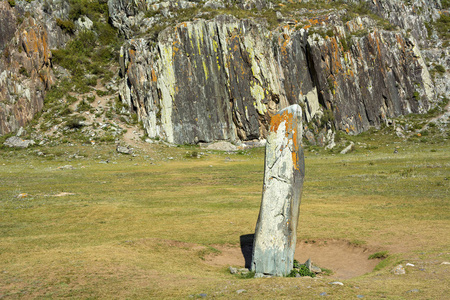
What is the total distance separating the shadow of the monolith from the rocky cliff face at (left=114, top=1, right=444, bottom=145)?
46.0 m

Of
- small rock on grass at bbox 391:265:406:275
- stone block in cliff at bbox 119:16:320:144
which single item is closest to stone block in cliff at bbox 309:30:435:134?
stone block in cliff at bbox 119:16:320:144

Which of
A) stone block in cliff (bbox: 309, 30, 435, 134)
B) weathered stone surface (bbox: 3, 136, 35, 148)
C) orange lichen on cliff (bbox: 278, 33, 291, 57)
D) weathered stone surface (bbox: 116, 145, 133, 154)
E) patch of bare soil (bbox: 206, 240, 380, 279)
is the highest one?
orange lichen on cliff (bbox: 278, 33, 291, 57)

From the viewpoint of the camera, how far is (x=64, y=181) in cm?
3031

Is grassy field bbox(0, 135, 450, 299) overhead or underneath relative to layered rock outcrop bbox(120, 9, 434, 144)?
underneath

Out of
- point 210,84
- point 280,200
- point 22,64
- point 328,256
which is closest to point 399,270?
point 328,256

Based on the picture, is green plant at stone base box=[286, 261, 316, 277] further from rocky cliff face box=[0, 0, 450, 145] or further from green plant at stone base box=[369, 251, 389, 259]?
rocky cliff face box=[0, 0, 450, 145]

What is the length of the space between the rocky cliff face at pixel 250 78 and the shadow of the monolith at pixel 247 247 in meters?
46.0

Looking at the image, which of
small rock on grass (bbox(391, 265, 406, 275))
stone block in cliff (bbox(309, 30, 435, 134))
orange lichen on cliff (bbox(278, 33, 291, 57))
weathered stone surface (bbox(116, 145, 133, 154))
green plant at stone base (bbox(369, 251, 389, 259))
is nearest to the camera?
small rock on grass (bbox(391, 265, 406, 275))

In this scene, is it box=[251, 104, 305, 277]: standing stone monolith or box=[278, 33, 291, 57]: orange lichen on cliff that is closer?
box=[251, 104, 305, 277]: standing stone monolith

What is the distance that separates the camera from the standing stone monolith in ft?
36.4

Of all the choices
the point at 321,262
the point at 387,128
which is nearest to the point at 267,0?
the point at 387,128

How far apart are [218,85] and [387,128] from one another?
1208 inches

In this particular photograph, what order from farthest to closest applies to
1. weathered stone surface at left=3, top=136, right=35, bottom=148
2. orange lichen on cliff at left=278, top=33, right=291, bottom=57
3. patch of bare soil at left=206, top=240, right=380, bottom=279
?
Answer: 1. orange lichen on cliff at left=278, top=33, right=291, bottom=57
2. weathered stone surface at left=3, top=136, right=35, bottom=148
3. patch of bare soil at left=206, top=240, right=380, bottom=279

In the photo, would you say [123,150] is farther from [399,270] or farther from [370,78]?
[370,78]
